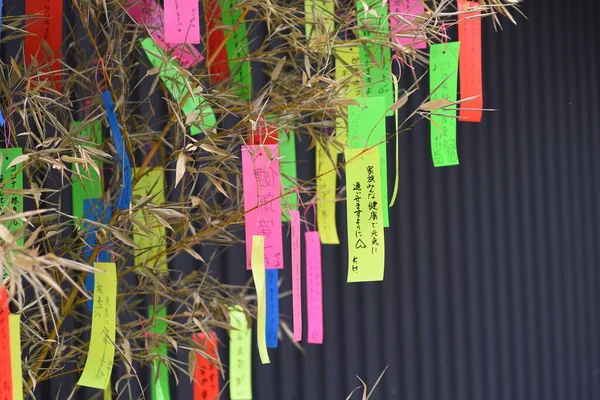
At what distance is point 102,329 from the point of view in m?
1.58

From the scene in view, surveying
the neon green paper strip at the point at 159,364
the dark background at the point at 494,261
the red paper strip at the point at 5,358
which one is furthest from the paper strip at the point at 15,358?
the dark background at the point at 494,261

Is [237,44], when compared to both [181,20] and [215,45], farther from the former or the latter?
[181,20]

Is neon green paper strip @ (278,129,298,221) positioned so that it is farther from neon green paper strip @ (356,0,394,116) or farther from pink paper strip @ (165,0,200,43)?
pink paper strip @ (165,0,200,43)

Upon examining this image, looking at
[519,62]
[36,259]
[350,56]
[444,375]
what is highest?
[519,62]

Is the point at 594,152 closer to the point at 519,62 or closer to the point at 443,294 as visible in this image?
the point at 519,62

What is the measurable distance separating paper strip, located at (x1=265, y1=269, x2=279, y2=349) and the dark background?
0.78 m

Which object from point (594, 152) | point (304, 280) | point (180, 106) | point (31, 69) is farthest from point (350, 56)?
point (594, 152)

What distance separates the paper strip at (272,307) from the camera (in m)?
1.88

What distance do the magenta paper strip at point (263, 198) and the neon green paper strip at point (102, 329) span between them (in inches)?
10.5

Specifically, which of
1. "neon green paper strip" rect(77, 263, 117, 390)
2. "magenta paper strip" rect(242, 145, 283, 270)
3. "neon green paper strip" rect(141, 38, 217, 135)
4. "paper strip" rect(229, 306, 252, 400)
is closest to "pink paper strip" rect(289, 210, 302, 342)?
"magenta paper strip" rect(242, 145, 283, 270)

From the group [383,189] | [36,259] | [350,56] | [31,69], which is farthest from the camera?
[350,56]

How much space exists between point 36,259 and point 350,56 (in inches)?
44.0

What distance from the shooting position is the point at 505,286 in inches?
131

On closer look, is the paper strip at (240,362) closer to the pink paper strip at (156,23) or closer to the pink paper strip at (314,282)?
the pink paper strip at (314,282)
